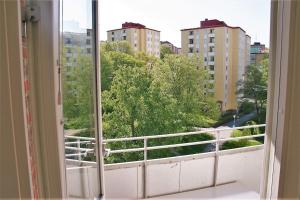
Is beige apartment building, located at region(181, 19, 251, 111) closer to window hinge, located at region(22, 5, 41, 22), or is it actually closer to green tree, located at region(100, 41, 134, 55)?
green tree, located at region(100, 41, 134, 55)

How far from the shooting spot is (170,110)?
6105mm

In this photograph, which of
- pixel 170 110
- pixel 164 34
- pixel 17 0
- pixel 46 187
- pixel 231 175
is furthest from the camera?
pixel 170 110

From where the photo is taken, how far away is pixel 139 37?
15.5ft

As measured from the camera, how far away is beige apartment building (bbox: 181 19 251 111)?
4.32 meters

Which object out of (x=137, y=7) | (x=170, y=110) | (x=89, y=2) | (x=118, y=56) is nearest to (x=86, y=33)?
(x=89, y=2)

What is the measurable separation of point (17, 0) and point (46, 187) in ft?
1.44

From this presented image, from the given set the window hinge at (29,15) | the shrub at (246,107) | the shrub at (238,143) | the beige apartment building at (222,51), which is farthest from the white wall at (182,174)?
the window hinge at (29,15)

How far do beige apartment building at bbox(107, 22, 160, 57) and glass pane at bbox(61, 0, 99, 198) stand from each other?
319cm

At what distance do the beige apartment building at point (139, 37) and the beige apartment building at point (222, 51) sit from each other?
0.54 metres

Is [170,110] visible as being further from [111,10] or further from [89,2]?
[89,2]

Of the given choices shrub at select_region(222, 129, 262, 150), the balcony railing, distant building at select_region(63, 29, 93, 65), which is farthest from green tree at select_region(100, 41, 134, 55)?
distant building at select_region(63, 29, 93, 65)

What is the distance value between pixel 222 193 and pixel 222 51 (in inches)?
96.7

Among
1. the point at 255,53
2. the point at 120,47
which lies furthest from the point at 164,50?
the point at 255,53

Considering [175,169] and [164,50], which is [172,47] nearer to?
[164,50]
